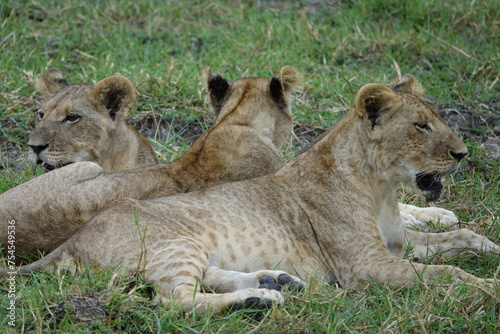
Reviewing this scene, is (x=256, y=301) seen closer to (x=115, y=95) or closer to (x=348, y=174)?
(x=348, y=174)

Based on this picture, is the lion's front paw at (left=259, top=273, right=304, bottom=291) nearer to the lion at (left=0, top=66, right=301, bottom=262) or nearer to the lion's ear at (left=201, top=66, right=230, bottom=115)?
the lion at (left=0, top=66, right=301, bottom=262)

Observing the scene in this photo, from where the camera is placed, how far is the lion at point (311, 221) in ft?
15.2

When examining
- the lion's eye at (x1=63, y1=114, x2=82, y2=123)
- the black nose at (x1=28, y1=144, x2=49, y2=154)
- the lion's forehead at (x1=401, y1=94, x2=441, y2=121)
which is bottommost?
the black nose at (x1=28, y1=144, x2=49, y2=154)

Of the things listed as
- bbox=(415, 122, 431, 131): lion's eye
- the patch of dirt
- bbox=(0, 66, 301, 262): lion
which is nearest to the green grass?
the patch of dirt

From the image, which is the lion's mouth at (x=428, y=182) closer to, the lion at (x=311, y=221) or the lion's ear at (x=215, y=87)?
the lion at (x=311, y=221)

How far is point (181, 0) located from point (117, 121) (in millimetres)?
4037

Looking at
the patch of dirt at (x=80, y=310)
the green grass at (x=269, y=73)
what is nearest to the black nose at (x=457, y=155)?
the green grass at (x=269, y=73)

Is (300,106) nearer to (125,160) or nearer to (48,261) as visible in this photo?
(125,160)

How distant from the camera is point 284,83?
6.55m

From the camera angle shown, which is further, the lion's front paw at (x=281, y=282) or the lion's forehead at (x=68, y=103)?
the lion's forehead at (x=68, y=103)

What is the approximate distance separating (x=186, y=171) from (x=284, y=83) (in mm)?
1216

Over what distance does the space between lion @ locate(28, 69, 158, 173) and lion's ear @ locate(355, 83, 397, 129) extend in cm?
204

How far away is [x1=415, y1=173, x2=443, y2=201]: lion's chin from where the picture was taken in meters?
5.21

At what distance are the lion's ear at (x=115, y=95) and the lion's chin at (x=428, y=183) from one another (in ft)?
7.92
